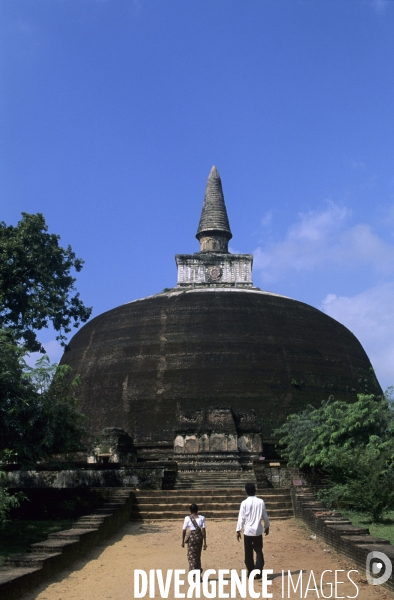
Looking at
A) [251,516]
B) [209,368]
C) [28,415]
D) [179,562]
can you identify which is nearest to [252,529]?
[251,516]

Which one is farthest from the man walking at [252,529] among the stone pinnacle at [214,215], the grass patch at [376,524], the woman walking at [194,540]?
the stone pinnacle at [214,215]

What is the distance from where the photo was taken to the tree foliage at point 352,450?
40.3 feet

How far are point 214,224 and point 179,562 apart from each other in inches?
1241

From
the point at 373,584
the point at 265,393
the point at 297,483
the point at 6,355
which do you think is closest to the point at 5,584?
the point at 373,584

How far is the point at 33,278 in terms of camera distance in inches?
661

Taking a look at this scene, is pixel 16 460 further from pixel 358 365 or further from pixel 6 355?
pixel 358 365

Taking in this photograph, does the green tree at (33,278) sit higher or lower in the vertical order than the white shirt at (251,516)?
higher

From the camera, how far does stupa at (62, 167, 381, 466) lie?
23.3m

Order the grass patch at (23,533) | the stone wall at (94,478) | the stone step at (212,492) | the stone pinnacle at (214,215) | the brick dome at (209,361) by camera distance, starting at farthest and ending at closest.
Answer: the stone pinnacle at (214,215) < the brick dome at (209,361) < the stone wall at (94,478) < the stone step at (212,492) < the grass patch at (23,533)

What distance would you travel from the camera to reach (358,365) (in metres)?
30.4

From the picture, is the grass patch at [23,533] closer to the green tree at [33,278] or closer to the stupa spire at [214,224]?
the green tree at [33,278]

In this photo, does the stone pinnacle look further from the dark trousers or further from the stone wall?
the dark trousers

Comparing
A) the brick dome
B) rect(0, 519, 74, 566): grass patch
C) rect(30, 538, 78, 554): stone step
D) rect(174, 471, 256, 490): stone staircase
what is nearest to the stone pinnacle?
the brick dome

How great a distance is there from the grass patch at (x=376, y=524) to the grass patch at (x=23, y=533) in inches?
218
